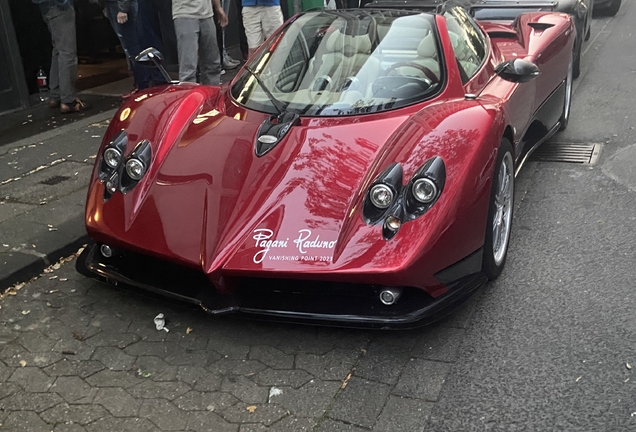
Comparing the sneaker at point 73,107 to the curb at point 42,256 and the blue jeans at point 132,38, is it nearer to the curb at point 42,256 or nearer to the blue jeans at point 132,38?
the blue jeans at point 132,38

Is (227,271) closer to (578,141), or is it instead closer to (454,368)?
(454,368)

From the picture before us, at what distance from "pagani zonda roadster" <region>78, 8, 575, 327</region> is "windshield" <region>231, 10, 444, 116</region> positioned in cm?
1

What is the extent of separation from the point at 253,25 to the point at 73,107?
7.03 feet

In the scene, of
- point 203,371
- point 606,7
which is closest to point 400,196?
point 203,371

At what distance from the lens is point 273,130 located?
11.8ft

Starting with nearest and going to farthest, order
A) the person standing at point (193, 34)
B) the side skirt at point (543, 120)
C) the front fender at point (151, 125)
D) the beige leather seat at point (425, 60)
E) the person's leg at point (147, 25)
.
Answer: the front fender at point (151, 125) → the beige leather seat at point (425, 60) → the side skirt at point (543, 120) → the person standing at point (193, 34) → the person's leg at point (147, 25)

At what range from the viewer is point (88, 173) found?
5418 millimetres

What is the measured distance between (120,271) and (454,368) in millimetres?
1638

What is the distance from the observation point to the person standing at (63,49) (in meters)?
6.91

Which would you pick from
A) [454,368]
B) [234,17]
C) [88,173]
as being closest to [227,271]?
[454,368]

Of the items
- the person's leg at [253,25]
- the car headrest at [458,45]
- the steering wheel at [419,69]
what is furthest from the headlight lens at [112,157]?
the person's leg at [253,25]

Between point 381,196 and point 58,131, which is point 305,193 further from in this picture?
point 58,131

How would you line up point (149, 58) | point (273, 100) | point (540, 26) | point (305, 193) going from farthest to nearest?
point (540, 26) → point (149, 58) → point (273, 100) → point (305, 193)

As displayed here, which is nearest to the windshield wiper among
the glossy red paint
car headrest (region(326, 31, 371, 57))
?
the glossy red paint
